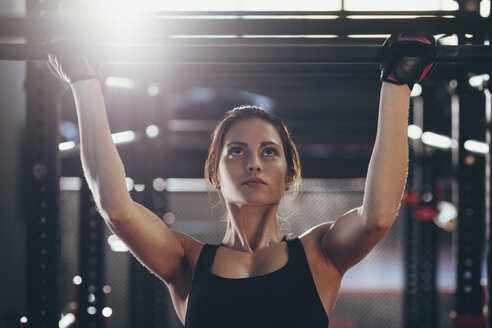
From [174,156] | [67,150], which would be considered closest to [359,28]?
[67,150]

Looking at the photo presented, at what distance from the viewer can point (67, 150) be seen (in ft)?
7.13

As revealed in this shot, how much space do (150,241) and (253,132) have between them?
1.46 feet

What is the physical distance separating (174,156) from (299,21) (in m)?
5.28

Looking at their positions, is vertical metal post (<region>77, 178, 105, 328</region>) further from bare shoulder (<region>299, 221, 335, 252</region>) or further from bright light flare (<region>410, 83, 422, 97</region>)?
bright light flare (<region>410, 83, 422, 97</region>)

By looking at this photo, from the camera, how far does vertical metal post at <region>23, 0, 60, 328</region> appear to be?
5.79 feet

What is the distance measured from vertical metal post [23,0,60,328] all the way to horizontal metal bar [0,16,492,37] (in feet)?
1.73

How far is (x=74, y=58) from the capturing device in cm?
122

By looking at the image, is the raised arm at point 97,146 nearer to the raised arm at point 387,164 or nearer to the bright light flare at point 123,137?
the raised arm at point 387,164

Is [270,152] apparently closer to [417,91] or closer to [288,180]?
[288,180]

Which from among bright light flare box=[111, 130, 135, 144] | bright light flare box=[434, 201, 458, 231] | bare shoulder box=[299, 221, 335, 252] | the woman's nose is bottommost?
bright light flare box=[434, 201, 458, 231]

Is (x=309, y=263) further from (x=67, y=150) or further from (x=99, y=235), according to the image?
(x=99, y=235)

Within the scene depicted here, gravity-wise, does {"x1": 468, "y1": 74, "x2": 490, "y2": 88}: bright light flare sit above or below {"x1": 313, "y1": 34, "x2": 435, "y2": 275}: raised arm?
above

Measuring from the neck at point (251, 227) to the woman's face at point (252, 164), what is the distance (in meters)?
0.05

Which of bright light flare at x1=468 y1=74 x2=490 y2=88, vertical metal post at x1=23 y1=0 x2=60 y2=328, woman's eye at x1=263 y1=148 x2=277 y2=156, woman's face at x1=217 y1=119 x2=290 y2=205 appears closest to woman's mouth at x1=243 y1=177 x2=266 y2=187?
woman's face at x1=217 y1=119 x2=290 y2=205
